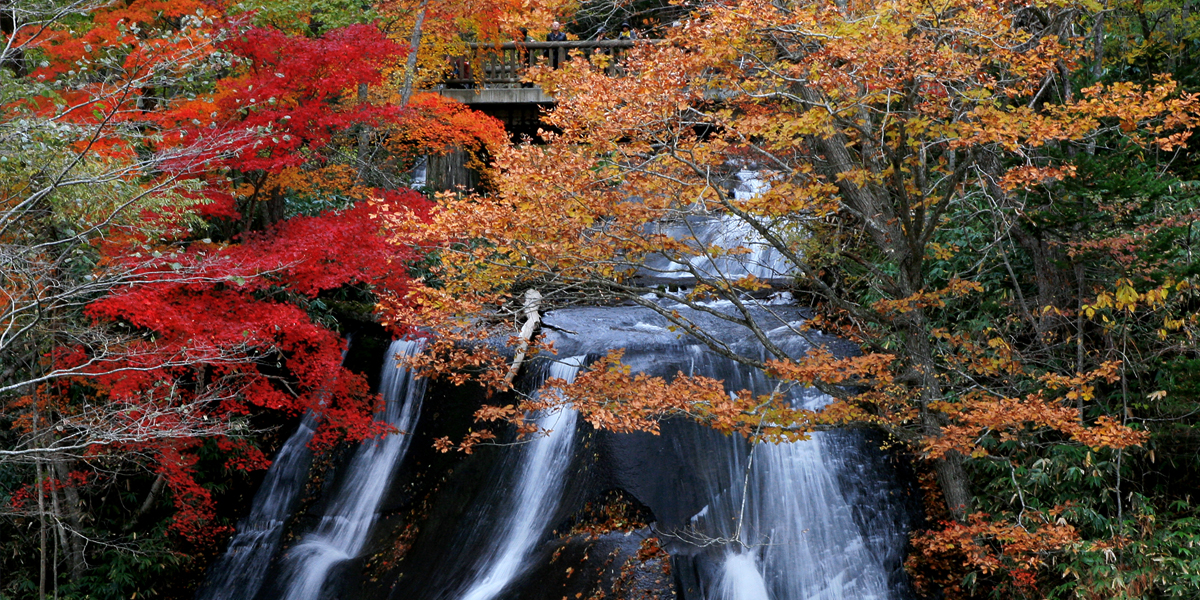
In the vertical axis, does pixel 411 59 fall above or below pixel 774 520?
above

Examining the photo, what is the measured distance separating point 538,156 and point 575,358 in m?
4.05

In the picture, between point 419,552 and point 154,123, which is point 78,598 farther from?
point 154,123

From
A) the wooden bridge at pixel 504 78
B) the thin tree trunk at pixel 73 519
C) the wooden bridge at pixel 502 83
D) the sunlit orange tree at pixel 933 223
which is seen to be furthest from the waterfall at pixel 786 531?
the wooden bridge at pixel 504 78

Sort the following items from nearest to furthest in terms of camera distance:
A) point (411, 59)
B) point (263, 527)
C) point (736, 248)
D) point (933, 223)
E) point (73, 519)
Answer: point (933, 223) → point (736, 248) → point (73, 519) → point (263, 527) → point (411, 59)

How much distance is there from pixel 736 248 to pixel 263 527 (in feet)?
26.2

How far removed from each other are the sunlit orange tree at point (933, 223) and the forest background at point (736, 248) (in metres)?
0.04

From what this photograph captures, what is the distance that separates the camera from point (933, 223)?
6.94 meters

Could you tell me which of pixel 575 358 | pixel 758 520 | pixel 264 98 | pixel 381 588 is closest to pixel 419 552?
pixel 381 588

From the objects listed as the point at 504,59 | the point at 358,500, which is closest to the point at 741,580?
the point at 358,500

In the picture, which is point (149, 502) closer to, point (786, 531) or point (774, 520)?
point (774, 520)

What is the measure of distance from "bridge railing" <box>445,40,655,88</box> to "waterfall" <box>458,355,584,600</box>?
8054 mm

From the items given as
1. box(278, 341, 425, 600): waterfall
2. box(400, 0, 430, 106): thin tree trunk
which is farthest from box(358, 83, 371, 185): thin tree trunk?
box(278, 341, 425, 600): waterfall

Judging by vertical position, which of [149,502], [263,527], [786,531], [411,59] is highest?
[411,59]

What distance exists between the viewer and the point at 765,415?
292 inches
